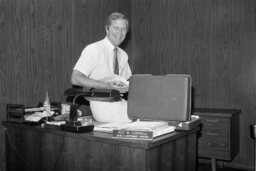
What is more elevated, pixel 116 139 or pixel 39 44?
pixel 39 44

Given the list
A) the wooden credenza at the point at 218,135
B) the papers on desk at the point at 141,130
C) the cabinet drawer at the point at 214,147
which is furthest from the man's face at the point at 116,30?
the cabinet drawer at the point at 214,147

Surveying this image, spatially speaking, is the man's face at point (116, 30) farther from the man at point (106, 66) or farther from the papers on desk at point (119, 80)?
the papers on desk at point (119, 80)

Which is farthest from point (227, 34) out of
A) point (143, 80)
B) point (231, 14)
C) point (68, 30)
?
point (143, 80)

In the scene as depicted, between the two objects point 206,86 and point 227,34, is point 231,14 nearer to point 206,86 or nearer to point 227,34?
point 227,34

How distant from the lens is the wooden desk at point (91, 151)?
1553mm

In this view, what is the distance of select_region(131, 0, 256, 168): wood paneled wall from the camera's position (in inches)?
146

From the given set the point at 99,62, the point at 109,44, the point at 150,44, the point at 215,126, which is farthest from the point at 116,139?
the point at 150,44

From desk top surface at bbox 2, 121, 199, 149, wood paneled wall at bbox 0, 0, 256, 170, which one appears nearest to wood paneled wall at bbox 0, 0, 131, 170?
wood paneled wall at bbox 0, 0, 256, 170

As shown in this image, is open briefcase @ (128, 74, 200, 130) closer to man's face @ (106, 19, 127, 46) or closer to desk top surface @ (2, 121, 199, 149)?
desk top surface @ (2, 121, 199, 149)

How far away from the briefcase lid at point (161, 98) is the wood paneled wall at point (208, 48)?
231 centimetres

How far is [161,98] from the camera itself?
1.71 metres

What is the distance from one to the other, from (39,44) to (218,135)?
2.25 metres

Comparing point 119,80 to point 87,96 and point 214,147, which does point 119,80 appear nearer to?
point 87,96

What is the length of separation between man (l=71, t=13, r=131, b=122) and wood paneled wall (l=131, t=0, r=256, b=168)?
1.43 m
